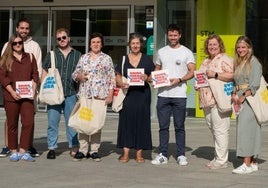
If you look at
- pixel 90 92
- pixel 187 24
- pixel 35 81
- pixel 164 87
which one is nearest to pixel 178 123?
pixel 164 87

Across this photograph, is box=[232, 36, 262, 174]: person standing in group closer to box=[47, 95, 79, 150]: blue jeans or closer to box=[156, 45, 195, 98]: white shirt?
box=[156, 45, 195, 98]: white shirt

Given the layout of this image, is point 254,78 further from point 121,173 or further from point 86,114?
point 86,114

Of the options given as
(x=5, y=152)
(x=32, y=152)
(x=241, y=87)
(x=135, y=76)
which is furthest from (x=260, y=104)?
(x=5, y=152)

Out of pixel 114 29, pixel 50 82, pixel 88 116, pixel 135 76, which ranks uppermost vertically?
pixel 114 29

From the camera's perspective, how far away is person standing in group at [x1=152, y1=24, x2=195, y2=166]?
368 inches

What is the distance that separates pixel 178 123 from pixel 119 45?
8.49m

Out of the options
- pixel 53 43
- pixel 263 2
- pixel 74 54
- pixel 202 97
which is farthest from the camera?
pixel 53 43

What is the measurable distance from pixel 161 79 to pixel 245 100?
1207 millimetres

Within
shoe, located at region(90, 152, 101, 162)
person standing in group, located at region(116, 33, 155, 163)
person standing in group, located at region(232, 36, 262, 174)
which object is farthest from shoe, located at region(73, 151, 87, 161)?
person standing in group, located at region(232, 36, 262, 174)

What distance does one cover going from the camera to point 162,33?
17.2m

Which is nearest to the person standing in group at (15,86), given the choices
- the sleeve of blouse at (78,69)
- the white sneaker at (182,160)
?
the sleeve of blouse at (78,69)

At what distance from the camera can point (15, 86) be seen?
949cm

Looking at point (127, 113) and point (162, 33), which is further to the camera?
point (162, 33)

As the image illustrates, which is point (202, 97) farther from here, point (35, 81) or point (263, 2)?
point (263, 2)
